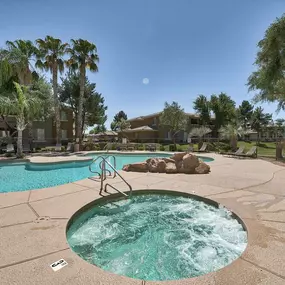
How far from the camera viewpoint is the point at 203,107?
112 ft

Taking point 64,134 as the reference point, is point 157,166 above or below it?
below

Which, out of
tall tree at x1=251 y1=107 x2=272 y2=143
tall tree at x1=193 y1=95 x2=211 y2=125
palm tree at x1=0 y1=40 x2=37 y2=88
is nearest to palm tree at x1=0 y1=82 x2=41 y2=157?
palm tree at x1=0 y1=40 x2=37 y2=88

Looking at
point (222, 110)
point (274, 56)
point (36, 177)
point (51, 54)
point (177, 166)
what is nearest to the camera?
point (177, 166)

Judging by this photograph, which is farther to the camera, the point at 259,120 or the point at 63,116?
the point at 259,120

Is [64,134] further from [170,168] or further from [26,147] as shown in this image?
[170,168]

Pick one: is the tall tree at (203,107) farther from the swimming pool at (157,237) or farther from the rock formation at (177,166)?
the swimming pool at (157,237)

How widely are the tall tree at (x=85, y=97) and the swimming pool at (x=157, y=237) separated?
22350 mm

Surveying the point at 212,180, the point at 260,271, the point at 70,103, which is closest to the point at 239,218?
the point at 260,271

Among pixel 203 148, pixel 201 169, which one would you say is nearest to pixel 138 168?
pixel 201 169

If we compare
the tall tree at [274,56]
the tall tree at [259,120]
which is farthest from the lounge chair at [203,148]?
the tall tree at [259,120]

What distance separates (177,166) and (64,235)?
5.81m

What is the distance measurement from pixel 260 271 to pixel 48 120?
27.2 m

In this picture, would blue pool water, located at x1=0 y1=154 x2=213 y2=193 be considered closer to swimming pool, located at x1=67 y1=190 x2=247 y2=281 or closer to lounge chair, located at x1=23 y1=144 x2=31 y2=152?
swimming pool, located at x1=67 y1=190 x2=247 y2=281

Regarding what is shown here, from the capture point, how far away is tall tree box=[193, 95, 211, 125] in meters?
34.0
